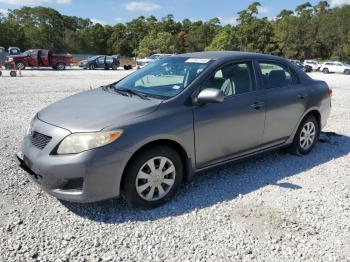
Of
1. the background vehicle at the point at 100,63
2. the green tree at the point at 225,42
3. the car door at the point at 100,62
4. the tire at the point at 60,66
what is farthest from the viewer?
the green tree at the point at 225,42

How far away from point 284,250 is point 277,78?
9.18 feet

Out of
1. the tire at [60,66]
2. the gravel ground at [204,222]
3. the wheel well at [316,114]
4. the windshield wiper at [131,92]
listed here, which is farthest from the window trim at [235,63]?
the tire at [60,66]

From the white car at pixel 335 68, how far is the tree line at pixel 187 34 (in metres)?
29.0

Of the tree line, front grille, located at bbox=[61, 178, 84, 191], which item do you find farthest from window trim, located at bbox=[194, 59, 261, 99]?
the tree line

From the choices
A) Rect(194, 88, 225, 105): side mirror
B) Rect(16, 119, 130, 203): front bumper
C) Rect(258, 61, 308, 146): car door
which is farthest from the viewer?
Rect(258, 61, 308, 146): car door

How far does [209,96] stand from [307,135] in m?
2.56

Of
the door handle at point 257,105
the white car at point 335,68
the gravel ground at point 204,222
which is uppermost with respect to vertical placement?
the door handle at point 257,105

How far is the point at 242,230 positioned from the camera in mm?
3660

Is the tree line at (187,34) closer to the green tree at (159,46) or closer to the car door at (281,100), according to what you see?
the green tree at (159,46)

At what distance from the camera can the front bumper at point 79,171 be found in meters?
3.50

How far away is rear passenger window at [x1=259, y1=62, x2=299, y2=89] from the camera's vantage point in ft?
17.0

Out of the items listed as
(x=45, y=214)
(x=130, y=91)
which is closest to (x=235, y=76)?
(x=130, y=91)

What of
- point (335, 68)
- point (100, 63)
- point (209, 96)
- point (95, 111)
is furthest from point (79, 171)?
point (335, 68)

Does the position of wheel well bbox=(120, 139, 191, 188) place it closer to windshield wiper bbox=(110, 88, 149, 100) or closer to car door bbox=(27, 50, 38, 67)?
windshield wiper bbox=(110, 88, 149, 100)
